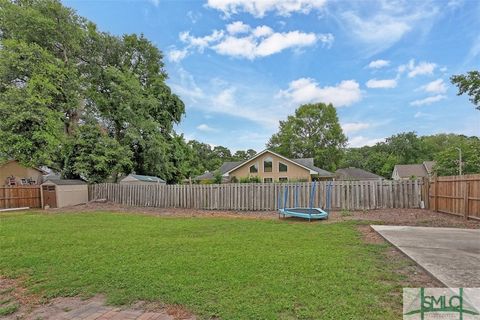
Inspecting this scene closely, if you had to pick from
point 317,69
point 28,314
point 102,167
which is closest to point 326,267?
point 28,314

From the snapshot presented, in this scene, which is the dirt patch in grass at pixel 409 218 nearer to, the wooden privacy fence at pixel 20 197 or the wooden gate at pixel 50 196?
the wooden gate at pixel 50 196

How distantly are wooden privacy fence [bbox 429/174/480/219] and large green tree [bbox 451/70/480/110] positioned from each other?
11256mm

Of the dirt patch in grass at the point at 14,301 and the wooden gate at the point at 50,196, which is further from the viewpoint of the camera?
the wooden gate at the point at 50,196

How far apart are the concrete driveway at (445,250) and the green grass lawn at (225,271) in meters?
0.54

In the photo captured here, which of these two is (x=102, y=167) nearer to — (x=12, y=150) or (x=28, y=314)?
(x=12, y=150)

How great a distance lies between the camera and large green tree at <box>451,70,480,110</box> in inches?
704

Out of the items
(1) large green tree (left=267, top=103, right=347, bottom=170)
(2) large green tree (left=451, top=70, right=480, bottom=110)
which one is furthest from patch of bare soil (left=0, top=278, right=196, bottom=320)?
(1) large green tree (left=267, top=103, right=347, bottom=170)

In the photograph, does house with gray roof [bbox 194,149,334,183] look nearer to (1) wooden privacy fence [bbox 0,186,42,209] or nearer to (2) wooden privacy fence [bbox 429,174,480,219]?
(1) wooden privacy fence [bbox 0,186,42,209]

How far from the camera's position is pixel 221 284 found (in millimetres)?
3621

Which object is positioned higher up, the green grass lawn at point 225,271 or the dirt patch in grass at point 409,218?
the green grass lawn at point 225,271

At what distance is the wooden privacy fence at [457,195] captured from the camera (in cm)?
832

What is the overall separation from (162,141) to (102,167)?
578 cm

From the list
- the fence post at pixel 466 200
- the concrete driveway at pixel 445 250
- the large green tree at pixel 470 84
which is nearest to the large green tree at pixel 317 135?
the large green tree at pixel 470 84

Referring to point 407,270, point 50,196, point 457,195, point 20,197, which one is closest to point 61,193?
point 50,196
